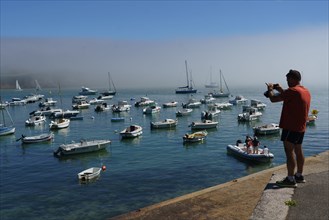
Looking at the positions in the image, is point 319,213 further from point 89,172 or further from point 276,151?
point 276,151

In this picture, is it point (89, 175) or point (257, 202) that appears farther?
point (89, 175)

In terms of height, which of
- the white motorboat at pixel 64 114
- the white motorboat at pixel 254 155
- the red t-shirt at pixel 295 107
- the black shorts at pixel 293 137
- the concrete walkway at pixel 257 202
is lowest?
the white motorboat at pixel 64 114

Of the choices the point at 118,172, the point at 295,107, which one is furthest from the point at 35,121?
the point at 295,107

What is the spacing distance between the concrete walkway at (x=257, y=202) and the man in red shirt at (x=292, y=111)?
60cm

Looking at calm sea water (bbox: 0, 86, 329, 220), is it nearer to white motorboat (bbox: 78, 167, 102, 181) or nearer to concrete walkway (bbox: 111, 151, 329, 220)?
white motorboat (bbox: 78, 167, 102, 181)

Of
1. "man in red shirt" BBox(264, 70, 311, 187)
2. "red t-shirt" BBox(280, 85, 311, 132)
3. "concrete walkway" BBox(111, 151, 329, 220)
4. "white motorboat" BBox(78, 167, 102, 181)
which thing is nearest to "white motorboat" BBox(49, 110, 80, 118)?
"white motorboat" BBox(78, 167, 102, 181)

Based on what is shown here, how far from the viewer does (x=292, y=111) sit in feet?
25.5

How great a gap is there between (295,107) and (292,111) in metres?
0.11

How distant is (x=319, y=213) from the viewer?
6879 millimetres

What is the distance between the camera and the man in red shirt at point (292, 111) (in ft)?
25.1

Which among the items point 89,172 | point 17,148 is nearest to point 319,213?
point 89,172

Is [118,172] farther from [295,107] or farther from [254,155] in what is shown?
[295,107]

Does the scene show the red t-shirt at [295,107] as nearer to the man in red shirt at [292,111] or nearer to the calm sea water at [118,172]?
the man in red shirt at [292,111]

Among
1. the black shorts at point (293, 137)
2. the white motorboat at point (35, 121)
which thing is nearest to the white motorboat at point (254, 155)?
the black shorts at point (293, 137)
